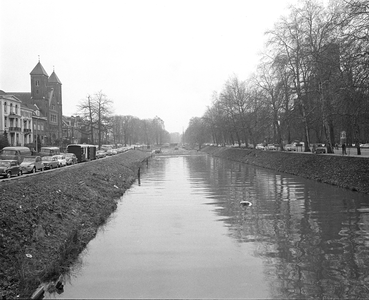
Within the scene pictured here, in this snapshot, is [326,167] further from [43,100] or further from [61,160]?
[43,100]

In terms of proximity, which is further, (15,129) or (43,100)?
(43,100)

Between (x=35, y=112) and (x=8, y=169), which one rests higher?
(x=35, y=112)

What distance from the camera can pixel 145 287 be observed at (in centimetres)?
927

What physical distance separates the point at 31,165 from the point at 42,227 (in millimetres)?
21702

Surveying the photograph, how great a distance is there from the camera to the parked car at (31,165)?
32.0 m

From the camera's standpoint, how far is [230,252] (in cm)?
1220

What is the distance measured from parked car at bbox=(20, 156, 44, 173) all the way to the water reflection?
654 inches

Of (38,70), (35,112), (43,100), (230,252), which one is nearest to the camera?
(230,252)

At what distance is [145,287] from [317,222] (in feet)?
31.9

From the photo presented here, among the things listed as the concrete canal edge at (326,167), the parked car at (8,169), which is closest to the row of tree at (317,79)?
the concrete canal edge at (326,167)

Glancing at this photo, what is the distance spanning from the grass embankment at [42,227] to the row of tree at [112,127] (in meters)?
52.6

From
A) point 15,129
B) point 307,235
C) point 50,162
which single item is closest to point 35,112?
point 15,129

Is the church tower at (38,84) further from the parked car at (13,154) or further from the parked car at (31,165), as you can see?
the parked car at (31,165)

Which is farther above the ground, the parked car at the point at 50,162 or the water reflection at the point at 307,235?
the parked car at the point at 50,162
